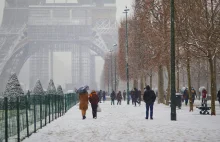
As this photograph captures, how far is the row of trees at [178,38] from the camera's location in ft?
70.3

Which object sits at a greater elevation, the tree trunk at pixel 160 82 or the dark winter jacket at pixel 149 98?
the tree trunk at pixel 160 82

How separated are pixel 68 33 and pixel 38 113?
4617 inches

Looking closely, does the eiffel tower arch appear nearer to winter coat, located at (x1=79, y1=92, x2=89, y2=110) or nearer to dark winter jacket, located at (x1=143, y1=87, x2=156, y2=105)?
winter coat, located at (x1=79, y1=92, x2=89, y2=110)

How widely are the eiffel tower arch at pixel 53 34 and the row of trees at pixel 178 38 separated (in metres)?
60.7

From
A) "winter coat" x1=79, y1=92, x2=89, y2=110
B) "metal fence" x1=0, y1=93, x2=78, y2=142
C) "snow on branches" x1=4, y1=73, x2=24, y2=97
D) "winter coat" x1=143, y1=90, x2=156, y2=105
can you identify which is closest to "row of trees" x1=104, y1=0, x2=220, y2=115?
"winter coat" x1=143, y1=90, x2=156, y2=105

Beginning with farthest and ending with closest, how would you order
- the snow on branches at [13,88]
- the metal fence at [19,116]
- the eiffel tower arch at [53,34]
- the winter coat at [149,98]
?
the eiffel tower arch at [53,34] → the snow on branches at [13,88] → the winter coat at [149,98] → the metal fence at [19,116]

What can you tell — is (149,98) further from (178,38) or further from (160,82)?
(160,82)

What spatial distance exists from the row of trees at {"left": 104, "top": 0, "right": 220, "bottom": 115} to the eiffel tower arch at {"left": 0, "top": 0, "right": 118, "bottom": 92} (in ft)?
199

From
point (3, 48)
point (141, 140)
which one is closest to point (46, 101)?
point (141, 140)

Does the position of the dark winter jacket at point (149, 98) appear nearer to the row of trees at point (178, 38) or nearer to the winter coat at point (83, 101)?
the winter coat at point (83, 101)

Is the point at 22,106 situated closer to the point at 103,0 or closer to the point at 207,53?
the point at 207,53

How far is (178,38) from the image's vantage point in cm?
2366

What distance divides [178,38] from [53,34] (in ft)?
365

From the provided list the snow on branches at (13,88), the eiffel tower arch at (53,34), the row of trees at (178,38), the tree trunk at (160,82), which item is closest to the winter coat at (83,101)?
the row of trees at (178,38)
